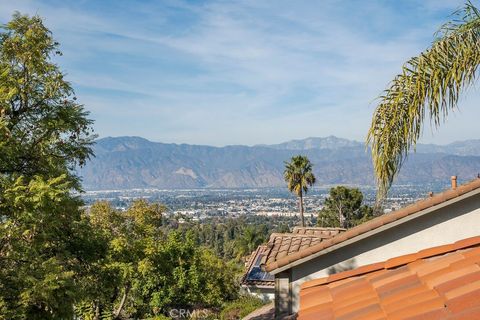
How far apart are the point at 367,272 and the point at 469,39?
10.4 ft

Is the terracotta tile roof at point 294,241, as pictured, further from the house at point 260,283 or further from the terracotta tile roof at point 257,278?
the house at point 260,283

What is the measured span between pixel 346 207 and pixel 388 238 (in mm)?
48682

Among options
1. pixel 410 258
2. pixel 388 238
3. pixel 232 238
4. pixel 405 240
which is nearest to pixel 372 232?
pixel 388 238

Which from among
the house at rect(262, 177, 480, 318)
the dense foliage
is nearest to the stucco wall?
the house at rect(262, 177, 480, 318)

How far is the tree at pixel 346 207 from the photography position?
53.1 meters

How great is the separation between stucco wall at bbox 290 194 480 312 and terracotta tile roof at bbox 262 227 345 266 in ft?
3.26

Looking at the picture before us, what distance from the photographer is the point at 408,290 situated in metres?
4.07

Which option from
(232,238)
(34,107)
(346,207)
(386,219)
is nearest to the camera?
(386,219)

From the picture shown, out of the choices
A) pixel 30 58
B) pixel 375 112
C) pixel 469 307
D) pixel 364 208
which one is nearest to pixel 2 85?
pixel 30 58

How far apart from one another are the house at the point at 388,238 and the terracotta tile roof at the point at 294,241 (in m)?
0.66

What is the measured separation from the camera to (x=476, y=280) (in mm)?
3633

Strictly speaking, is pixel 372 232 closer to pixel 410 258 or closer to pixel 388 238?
pixel 388 238

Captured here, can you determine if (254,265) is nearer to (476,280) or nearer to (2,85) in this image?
(2,85)

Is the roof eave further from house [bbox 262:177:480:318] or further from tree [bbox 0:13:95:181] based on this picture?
tree [bbox 0:13:95:181]
